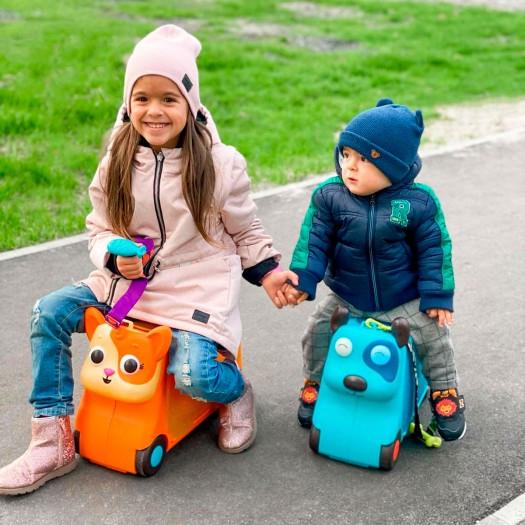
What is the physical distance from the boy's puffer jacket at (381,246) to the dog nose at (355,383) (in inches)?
12.2

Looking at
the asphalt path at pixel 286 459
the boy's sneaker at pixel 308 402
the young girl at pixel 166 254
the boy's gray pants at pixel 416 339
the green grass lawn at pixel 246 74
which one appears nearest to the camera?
the asphalt path at pixel 286 459

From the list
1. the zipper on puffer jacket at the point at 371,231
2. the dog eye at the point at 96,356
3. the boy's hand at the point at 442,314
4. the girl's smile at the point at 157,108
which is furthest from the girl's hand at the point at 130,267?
the boy's hand at the point at 442,314

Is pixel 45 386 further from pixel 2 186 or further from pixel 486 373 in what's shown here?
pixel 2 186

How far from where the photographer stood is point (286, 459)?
339cm

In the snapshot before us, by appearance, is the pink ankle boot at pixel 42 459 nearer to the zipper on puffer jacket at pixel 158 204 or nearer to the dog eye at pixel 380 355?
the zipper on puffer jacket at pixel 158 204

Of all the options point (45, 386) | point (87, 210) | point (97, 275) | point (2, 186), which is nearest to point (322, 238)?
point (97, 275)

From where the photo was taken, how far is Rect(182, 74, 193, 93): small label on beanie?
321 centimetres

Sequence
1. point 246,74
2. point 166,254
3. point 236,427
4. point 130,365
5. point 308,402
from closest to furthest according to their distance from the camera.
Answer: point 130,365, point 166,254, point 236,427, point 308,402, point 246,74

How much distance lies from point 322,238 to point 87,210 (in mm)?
2792

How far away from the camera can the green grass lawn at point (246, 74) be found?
648 centimetres

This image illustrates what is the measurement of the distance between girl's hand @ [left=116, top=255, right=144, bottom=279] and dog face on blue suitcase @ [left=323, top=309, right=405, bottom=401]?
2.34 feet

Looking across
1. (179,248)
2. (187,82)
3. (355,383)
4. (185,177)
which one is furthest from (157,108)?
(355,383)

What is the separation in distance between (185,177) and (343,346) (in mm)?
799

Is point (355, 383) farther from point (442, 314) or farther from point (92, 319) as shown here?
point (92, 319)
